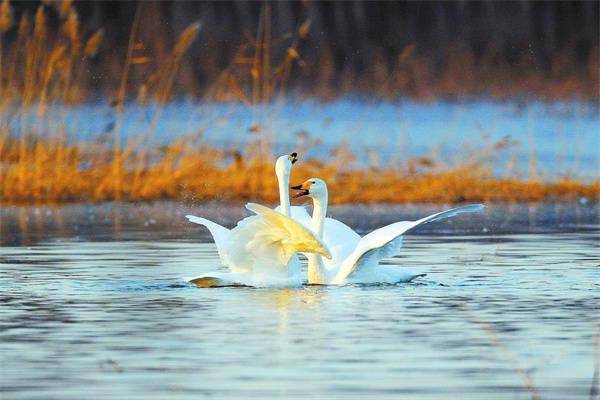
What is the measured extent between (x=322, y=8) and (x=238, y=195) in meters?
9.70

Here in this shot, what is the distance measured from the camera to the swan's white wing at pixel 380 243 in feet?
36.0

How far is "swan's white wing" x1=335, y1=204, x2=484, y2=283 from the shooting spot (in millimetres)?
10977

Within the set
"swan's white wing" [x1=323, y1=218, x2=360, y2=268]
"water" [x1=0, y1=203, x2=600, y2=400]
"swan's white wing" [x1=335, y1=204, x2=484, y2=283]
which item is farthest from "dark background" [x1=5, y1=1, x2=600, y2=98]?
"swan's white wing" [x1=335, y1=204, x2=484, y2=283]

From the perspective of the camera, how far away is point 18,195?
60.0ft

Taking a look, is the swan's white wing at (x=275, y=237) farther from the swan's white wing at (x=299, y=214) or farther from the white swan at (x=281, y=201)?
the swan's white wing at (x=299, y=214)

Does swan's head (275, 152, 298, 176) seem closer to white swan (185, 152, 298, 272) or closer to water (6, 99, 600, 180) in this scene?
white swan (185, 152, 298, 272)

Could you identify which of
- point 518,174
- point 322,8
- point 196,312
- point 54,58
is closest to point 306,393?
point 196,312

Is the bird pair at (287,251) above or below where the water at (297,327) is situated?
above

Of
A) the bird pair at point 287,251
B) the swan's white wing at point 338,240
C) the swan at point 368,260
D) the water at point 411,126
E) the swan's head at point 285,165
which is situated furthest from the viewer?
the water at point 411,126

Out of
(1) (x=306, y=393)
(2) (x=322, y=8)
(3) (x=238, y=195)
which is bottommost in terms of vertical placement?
(1) (x=306, y=393)

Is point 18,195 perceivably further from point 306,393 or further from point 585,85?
point 306,393

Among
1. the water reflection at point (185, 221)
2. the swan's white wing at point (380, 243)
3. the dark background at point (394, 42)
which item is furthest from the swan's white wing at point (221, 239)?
the dark background at point (394, 42)

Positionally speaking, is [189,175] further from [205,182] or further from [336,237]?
[336,237]

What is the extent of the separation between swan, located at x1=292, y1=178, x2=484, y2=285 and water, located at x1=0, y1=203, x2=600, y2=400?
24 centimetres
